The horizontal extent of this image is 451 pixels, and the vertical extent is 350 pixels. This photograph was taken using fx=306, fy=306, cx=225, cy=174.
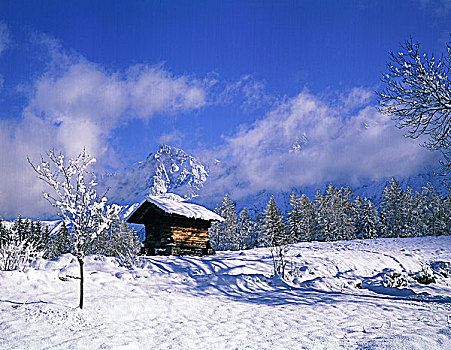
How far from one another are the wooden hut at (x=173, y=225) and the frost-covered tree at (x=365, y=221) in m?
36.2

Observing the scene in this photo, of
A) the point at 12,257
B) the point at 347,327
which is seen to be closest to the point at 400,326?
the point at 347,327

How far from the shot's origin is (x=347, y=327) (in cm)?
595

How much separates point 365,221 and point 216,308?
45546mm

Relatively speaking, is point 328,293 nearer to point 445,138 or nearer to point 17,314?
point 445,138

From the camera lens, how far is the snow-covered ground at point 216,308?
5152 mm

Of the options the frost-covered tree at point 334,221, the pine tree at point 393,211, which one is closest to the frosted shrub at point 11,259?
the frost-covered tree at point 334,221

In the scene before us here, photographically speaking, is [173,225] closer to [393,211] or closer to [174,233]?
[174,233]

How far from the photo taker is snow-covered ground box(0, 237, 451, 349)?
5152 millimetres

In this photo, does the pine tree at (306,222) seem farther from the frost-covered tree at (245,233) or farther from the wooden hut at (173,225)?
the wooden hut at (173,225)

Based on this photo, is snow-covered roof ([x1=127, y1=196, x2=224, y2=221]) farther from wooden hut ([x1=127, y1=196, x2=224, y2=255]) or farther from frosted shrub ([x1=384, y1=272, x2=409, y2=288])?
frosted shrub ([x1=384, y1=272, x2=409, y2=288])

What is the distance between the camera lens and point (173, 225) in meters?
17.8

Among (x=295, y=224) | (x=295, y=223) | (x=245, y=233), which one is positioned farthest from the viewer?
(x=245, y=233)

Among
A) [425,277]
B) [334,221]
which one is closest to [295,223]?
[334,221]

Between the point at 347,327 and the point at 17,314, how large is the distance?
21.7ft
